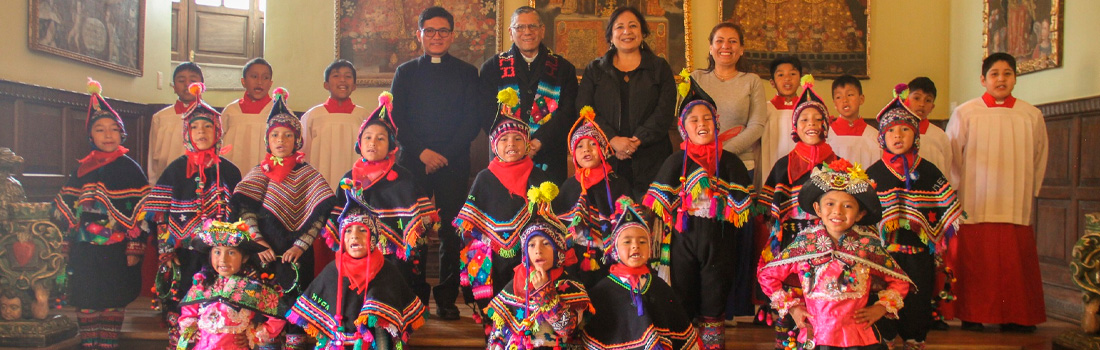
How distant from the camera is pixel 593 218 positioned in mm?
3910

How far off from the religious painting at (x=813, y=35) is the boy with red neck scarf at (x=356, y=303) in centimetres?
491

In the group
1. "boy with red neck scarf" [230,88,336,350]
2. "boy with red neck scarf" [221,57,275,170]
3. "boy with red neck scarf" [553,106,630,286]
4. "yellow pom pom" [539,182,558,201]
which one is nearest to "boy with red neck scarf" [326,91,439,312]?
"boy with red neck scarf" [230,88,336,350]

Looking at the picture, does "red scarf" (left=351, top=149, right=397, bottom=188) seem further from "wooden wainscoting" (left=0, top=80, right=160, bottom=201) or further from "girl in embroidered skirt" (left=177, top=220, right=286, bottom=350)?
"wooden wainscoting" (left=0, top=80, right=160, bottom=201)

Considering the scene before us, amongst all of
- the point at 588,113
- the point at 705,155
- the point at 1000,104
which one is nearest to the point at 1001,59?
the point at 1000,104

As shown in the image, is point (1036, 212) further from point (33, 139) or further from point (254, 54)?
point (254, 54)

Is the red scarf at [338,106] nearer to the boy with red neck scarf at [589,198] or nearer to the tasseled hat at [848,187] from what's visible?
the boy with red neck scarf at [589,198]

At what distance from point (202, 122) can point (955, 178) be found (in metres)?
4.62

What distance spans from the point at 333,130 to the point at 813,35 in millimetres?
4717

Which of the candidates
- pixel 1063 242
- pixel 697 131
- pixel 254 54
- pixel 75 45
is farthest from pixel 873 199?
pixel 254 54

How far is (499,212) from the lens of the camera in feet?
12.7

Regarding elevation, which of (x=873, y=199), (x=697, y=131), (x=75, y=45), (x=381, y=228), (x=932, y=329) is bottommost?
(x=932, y=329)

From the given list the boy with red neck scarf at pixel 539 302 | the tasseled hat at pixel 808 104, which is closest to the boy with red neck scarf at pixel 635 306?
the boy with red neck scarf at pixel 539 302

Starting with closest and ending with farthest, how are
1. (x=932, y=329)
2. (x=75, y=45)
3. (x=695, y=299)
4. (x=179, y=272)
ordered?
1. (x=695, y=299)
2. (x=179, y=272)
3. (x=932, y=329)
4. (x=75, y=45)

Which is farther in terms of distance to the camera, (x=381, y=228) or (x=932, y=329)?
(x=932, y=329)
